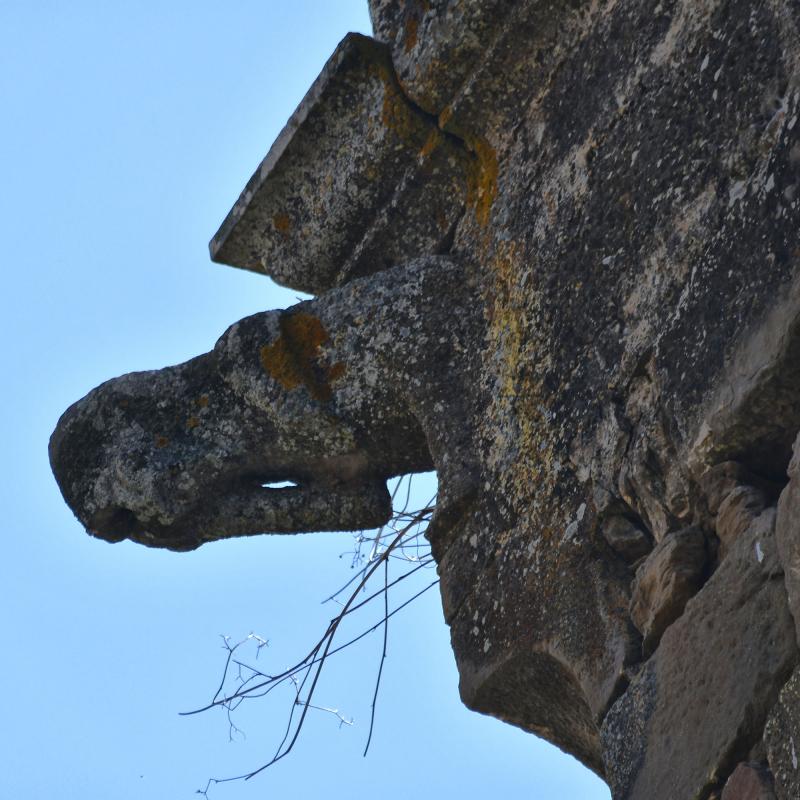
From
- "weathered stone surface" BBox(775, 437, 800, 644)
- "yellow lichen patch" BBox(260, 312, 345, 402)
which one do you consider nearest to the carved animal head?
"yellow lichen patch" BBox(260, 312, 345, 402)

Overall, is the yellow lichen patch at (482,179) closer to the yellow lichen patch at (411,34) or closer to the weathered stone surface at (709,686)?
the yellow lichen patch at (411,34)

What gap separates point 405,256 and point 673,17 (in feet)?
2.64

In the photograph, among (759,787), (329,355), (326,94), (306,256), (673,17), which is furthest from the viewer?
(306,256)

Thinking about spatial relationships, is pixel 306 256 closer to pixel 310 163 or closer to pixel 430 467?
pixel 310 163

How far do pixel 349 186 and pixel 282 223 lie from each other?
219 millimetres

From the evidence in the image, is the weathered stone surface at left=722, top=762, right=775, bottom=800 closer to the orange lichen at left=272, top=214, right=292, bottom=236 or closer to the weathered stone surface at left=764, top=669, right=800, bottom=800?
the weathered stone surface at left=764, top=669, right=800, bottom=800

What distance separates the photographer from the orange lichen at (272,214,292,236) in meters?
3.28

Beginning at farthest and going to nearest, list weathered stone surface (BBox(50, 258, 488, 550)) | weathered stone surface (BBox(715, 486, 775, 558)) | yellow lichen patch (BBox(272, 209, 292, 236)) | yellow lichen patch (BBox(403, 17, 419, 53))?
yellow lichen patch (BBox(272, 209, 292, 236)) < yellow lichen patch (BBox(403, 17, 419, 53)) < weathered stone surface (BBox(50, 258, 488, 550)) < weathered stone surface (BBox(715, 486, 775, 558))

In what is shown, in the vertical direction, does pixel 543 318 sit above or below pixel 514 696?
above

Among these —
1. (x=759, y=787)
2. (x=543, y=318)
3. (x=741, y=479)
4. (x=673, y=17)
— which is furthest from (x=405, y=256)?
(x=759, y=787)

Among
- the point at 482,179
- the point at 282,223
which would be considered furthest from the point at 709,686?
the point at 282,223

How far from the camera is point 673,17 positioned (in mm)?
2449

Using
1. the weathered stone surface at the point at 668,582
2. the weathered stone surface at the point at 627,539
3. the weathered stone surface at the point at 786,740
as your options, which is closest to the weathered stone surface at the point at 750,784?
the weathered stone surface at the point at 786,740

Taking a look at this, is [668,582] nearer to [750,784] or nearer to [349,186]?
[750,784]
